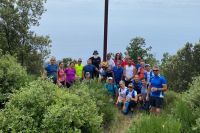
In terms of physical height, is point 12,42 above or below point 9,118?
above

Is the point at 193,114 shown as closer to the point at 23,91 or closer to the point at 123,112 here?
the point at 23,91

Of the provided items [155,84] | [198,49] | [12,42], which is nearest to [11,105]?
[155,84]

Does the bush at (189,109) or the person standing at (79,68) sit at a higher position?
the person standing at (79,68)

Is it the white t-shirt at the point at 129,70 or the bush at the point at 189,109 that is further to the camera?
the white t-shirt at the point at 129,70

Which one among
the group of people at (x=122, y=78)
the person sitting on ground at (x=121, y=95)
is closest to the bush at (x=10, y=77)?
the group of people at (x=122, y=78)

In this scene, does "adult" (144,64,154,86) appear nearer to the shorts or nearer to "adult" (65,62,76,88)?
the shorts

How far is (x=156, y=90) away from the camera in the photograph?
47.4 feet

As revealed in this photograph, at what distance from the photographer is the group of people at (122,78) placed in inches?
577

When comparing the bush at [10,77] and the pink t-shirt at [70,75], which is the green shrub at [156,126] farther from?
the pink t-shirt at [70,75]

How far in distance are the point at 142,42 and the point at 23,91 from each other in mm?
28731

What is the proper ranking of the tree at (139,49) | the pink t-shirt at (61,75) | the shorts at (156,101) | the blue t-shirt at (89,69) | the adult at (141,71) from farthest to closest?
the tree at (139,49) < the blue t-shirt at (89,69) < the pink t-shirt at (61,75) < the adult at (141,71) < the shorts at (156,101)

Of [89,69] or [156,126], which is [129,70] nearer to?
[89,69]

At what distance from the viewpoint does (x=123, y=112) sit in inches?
620

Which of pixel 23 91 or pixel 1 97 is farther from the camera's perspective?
pixel 1 97
